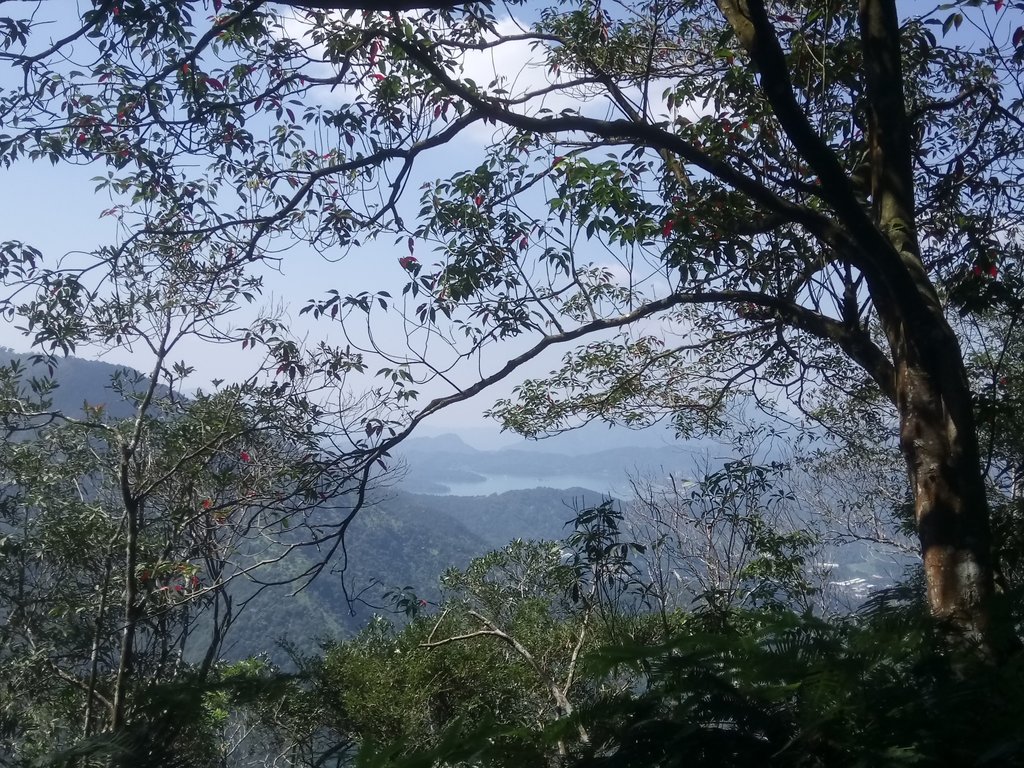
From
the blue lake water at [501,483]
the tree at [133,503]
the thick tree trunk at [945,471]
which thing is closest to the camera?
the thick tree trunk at [945,471]

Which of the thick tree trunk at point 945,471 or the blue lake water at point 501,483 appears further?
the blue lake water at point 501,483

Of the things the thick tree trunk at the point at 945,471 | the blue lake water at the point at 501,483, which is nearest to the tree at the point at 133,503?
the thick tree trunk at the point at 945,471

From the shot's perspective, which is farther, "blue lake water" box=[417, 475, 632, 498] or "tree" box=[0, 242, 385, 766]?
"blue lake water" box=[417, 475, 632, 498]

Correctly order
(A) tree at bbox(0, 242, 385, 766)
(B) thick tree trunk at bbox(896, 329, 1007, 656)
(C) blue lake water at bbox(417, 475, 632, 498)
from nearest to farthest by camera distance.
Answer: (B) thick tree trunk at bbox(896, 329, 1007, 656) < (A) tree at bbox(0, 242, 385, 766) < (C) blue lake water at bbox(417, 475, 632, 498)

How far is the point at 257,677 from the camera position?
202 centimetres

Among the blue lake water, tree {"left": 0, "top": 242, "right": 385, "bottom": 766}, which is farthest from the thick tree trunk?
the blue lake water

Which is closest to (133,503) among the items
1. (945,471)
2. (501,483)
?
(945,471)

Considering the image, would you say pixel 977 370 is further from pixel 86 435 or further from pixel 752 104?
pixel 86 435

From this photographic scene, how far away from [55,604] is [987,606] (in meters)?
6.14

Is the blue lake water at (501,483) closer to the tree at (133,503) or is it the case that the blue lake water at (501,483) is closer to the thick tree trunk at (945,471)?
the tree at (133,503)

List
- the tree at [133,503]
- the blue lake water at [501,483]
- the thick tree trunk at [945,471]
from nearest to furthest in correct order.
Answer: the thick tree trunk at [945,471], the tree at [133,503], the blue lake water at [501,483]

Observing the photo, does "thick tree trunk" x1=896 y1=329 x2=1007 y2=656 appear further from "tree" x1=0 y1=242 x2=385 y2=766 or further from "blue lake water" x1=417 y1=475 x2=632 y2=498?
"blue lake water" x1=417 y1=475 x2=632 y2=498

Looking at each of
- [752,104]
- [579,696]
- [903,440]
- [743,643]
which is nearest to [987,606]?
[743,643]

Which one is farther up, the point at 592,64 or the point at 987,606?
the point at 592,64
